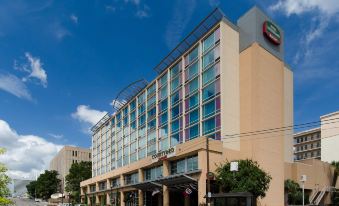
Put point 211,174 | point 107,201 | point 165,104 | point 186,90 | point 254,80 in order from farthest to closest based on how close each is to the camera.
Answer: point 107,201
point 165,104
point 186,90
point 254,80
point 211,174

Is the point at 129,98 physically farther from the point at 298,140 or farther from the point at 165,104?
the point at 298,140

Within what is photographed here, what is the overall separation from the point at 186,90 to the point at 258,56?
42.3 feet

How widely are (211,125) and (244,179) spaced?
1224 centimetres

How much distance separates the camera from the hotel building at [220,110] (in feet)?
176

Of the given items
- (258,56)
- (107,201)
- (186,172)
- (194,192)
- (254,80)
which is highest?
(258,56)

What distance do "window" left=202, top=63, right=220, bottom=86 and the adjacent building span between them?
185 feet

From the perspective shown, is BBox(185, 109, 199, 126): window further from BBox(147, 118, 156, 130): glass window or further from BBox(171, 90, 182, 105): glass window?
BBox(147, 118, 156, 130): glass window

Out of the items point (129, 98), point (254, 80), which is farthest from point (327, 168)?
point (129, 98)

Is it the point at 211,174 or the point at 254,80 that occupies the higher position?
the point at 254,80

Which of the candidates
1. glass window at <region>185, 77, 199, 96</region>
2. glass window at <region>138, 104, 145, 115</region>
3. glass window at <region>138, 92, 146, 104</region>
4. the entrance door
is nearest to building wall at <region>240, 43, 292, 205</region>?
glass window at <region>185, 77, 199, 96</region>

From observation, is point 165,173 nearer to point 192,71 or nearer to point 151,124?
point 192,71

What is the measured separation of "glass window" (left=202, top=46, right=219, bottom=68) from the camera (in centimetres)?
5604

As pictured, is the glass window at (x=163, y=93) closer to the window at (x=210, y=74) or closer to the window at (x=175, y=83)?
the window at (x=175, y=83)

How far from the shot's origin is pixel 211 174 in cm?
4747
